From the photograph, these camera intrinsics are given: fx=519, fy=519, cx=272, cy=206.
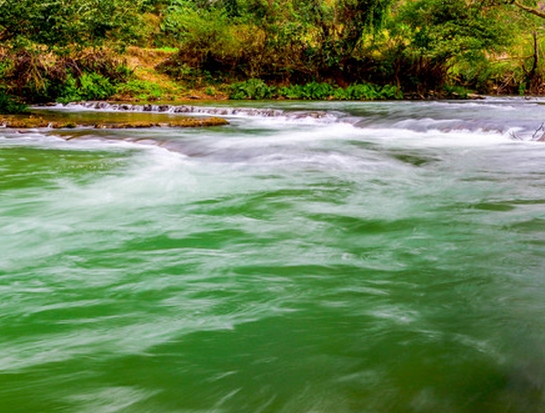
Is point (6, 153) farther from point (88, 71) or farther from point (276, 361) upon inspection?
point (88, 71)

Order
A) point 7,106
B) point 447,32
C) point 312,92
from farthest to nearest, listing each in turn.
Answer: point 312,92
point 447,32
point 7,106

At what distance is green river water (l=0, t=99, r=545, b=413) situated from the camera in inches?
74.8

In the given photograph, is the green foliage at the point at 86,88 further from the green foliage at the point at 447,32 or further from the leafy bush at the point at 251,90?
the green foliage at the point at 447,32

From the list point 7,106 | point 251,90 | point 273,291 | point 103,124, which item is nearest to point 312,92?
point 251,90

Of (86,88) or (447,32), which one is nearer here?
(86,88)

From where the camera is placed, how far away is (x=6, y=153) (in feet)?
26.1

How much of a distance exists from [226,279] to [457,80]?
81.2 feet

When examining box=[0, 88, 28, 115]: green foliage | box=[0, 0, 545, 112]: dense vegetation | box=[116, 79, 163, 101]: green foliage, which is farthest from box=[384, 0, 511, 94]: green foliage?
box=[0, 88, 28, 115]: green foliage

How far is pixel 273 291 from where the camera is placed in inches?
112

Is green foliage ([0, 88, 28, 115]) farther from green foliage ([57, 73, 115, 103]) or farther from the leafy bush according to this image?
the leafy bush

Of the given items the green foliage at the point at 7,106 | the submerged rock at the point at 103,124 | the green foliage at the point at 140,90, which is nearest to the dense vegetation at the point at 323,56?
the green foliage at the point at 140,90

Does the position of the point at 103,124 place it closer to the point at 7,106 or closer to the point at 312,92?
the point at 7,106

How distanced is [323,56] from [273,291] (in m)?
21.7

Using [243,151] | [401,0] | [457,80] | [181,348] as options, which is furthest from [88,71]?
[181,348]
